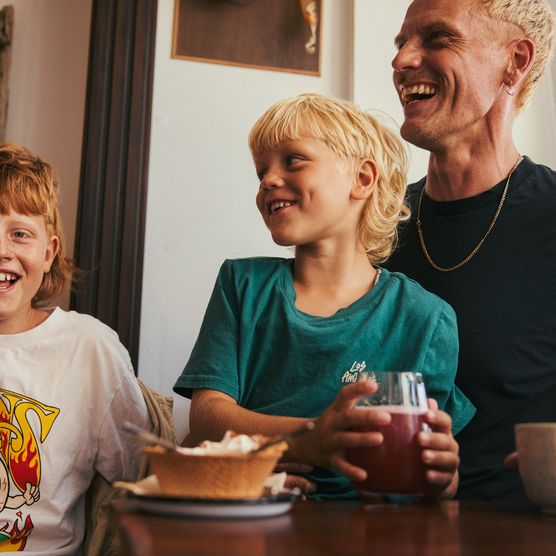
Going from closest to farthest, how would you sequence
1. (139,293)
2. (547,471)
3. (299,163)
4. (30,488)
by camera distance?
(547,471)
(299,163)
(30,488)
(139,293)

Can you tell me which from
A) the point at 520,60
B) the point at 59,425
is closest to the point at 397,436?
the point at 59,425

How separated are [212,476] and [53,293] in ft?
4.43

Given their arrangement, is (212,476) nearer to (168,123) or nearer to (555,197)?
(555,197)

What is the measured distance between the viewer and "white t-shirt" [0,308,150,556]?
158 centimetres

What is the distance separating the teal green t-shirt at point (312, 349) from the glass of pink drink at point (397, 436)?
33cm

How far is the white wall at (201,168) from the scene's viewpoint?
246 cm

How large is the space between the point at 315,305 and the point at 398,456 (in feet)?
1.77

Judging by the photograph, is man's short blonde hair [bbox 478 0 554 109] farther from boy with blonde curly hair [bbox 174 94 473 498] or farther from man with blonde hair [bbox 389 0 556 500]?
boy with blonde curly hair [bbox 174 94 473 498]

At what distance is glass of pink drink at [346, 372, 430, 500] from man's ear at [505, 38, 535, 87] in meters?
1.26

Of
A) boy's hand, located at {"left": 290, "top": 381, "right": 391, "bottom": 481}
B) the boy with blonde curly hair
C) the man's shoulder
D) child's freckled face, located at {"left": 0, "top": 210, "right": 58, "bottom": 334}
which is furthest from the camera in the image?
child's freckled face, located at {"left": 0, "top": 210, "right": 58, "bottom": 334}

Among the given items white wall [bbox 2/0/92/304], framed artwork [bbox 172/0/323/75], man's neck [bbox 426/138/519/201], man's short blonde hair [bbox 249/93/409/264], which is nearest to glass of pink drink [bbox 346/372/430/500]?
man's short blonde hair [bbox 249/93/409/264]

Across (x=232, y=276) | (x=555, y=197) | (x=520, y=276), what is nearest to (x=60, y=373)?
(x=232, y=276)

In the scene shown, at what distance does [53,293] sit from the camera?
196 centimetres

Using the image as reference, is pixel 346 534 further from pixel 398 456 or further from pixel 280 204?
pixel 280 204
